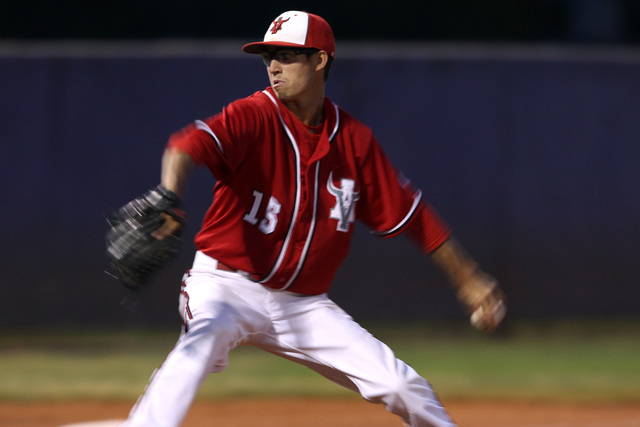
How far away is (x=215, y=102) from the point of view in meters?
8.43

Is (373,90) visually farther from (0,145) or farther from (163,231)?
(163,231)

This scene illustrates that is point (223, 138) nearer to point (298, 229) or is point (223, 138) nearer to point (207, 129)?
point (207, 129)

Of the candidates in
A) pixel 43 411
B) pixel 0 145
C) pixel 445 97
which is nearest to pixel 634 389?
pixel 445 97

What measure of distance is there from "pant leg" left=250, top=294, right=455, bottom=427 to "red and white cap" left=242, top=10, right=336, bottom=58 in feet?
3.09

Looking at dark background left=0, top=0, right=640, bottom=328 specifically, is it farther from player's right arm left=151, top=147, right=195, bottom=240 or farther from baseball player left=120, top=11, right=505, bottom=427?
player's right arm left=151, top=147, right=195, bottom=240

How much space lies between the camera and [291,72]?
348 cm

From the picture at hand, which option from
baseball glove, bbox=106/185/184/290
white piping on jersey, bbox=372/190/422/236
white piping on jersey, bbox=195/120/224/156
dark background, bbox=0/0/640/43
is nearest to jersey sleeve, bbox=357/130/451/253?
white piping on jersey, bbox=372/190/422/236

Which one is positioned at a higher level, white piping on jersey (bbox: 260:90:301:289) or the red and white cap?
the red and white cap

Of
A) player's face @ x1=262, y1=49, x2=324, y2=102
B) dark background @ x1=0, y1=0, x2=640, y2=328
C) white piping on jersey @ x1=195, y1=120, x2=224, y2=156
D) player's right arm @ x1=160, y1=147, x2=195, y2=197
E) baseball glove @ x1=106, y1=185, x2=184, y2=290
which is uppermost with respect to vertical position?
player's face @ x1=262, y1=49, x2=324, y2=102

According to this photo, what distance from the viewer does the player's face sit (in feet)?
11.4

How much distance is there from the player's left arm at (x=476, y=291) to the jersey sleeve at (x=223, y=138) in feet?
3.01

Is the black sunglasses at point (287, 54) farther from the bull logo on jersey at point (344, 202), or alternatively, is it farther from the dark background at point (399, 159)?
the dark background at point (399, 159)

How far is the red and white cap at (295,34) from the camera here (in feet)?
11.3

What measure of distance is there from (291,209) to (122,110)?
5266mm
